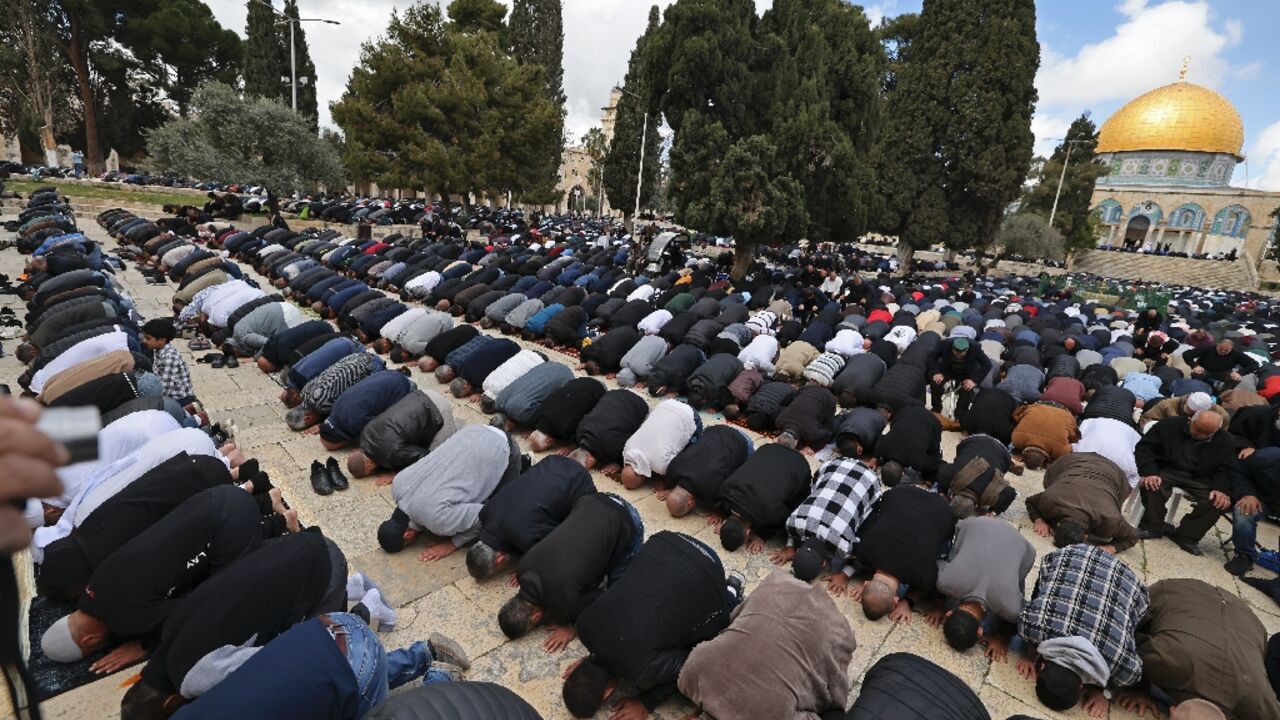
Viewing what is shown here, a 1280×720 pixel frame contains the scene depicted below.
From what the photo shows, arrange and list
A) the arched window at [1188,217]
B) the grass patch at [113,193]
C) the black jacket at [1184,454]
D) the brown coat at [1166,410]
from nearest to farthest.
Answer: the black jacket at [1184,454]
the brown coat at [1166,410]
the grass patch at [113,193]
the arched window at [1188,217]

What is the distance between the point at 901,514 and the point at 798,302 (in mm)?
9004

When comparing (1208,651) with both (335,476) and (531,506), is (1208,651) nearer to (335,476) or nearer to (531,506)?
(531,506)

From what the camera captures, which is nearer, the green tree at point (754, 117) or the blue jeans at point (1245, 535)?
the blue jeans at point (1245, 535)

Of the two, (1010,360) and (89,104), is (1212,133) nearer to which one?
(1010,360)

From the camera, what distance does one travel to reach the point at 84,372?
489cm

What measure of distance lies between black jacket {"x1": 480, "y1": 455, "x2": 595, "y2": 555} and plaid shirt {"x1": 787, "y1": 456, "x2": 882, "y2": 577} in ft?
5.29

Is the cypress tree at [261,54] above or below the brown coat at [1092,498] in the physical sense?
above

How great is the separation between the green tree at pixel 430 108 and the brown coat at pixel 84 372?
21.4 meters

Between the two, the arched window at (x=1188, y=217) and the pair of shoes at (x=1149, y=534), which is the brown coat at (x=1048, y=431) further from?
the arched window at (x=1188, y=217)

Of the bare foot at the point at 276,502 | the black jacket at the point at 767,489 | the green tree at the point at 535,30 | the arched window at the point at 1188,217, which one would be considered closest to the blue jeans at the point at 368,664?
the bare foot at the point at 276,502

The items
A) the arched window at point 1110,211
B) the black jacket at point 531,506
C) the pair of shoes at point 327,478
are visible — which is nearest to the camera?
the black jacket at point 531,506

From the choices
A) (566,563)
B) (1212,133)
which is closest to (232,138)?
(566,563)

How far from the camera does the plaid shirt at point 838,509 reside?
414 cm

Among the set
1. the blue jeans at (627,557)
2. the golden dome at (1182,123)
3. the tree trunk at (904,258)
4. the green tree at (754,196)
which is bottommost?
the blue jeans at (627,557)
